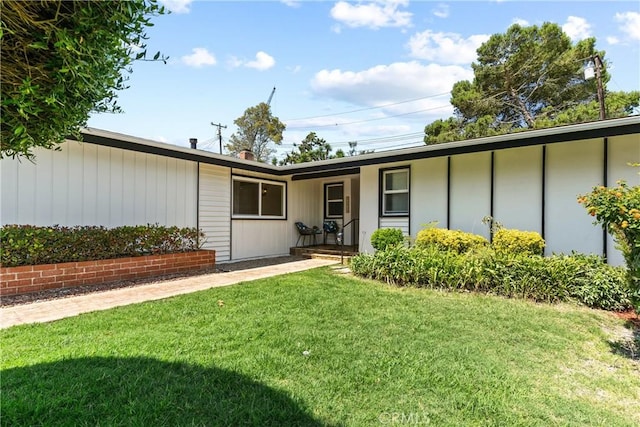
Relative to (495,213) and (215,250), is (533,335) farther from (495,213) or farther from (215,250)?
(215,250)

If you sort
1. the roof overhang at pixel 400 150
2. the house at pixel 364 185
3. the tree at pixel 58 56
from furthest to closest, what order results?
the house at pixel 364 185 → the roof overhang at pixel 400 150 → the tree at pixel 58 56

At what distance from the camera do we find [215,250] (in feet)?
29.1

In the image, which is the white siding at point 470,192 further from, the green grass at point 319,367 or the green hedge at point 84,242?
the green hedge at point 84,242

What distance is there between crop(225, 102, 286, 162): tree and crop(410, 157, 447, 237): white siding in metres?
26.1

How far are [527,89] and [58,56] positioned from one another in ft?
67.9

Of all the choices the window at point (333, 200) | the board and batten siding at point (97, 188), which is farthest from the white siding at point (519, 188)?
the board and batten siding at point (97, 188)

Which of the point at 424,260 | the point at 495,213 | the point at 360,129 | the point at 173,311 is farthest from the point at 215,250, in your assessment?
the point at 360,129

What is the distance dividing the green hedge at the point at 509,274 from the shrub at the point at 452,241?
0.22 metres

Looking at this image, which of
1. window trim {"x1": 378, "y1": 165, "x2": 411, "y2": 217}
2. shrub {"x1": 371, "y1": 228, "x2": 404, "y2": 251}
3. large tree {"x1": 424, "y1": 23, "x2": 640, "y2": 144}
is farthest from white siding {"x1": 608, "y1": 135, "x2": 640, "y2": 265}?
large tree {"x1": 424, "y1": 23, "x2": 640, "y2": 144}

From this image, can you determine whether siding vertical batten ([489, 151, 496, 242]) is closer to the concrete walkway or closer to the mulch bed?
the concrete walkway

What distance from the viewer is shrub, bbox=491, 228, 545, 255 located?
6.30 m

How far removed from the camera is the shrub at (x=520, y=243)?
6301mm

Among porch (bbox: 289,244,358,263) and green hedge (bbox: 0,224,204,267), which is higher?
green hedge (bbox: 0,224,204,267)

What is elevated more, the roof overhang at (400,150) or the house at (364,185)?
the roof overhang at (400,150)
